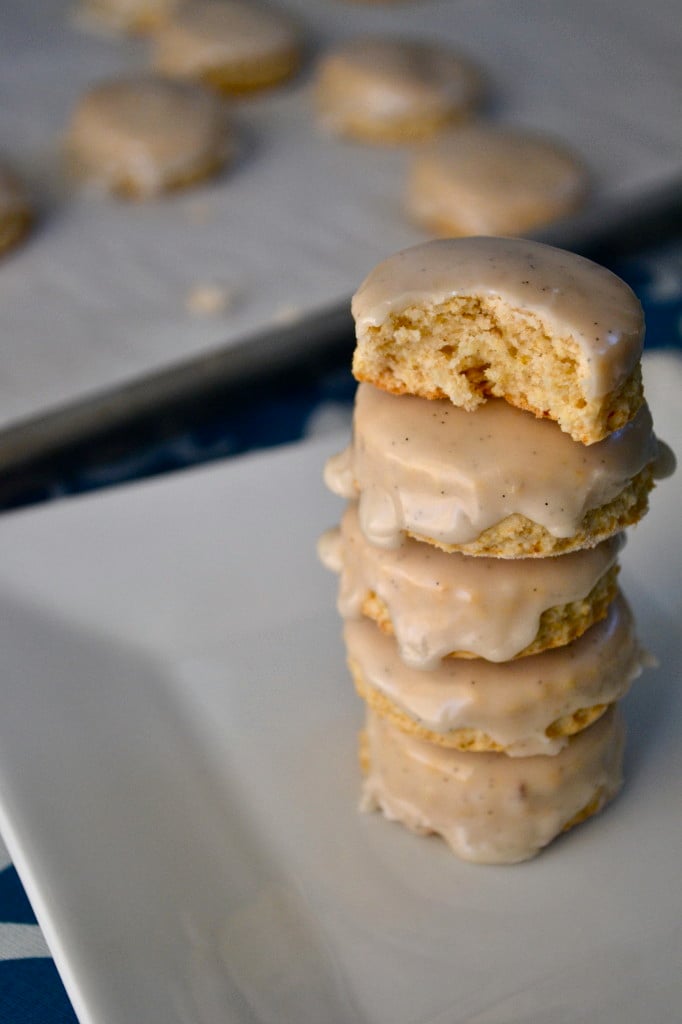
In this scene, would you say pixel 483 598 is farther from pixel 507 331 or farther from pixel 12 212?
pixel 12 212

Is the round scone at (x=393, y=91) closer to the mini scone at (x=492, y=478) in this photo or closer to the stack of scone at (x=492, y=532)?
the stack of scone at (x=492, y=532)

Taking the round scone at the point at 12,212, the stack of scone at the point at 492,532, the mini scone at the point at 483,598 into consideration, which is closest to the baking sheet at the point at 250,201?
the round scone at the point at 12,212

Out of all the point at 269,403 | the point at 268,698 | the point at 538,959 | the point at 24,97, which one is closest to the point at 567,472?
the point at 538,959

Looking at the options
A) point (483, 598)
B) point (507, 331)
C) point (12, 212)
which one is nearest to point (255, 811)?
point (483, 598)

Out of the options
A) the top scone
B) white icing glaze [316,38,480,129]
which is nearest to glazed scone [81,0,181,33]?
white icing glaze [316,38,480,129]

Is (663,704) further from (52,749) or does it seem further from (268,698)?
(52,749)
